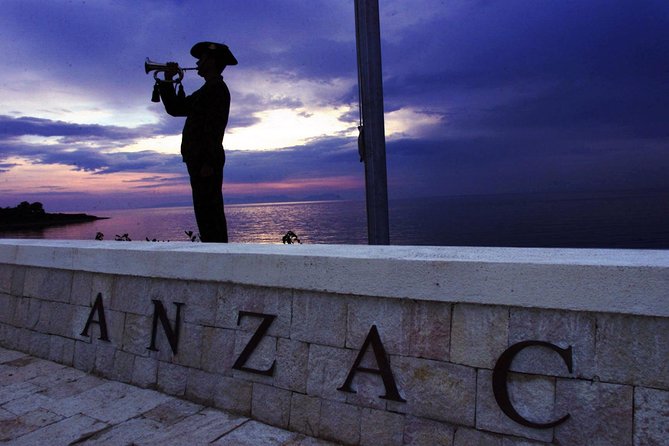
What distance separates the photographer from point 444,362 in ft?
9.13

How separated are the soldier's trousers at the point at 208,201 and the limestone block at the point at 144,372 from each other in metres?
1.70

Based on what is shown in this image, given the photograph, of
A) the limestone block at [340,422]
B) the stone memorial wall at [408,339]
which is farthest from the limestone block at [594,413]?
the limestone block at [340,422]

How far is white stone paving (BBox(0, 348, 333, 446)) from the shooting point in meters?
3.23

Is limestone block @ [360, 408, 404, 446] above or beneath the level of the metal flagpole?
beneath

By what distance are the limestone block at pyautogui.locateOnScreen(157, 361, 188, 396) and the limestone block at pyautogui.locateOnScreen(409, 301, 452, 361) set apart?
2.05 meters

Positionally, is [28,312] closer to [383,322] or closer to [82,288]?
[82,288]

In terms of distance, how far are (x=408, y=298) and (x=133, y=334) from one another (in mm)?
2704

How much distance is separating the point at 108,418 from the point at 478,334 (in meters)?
2.80

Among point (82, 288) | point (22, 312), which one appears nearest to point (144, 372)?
point (82, 288)

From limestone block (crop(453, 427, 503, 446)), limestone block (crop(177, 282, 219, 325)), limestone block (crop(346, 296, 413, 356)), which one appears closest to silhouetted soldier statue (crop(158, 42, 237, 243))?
limestone block (crop(177, 282, 219, 325))

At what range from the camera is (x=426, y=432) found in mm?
2812

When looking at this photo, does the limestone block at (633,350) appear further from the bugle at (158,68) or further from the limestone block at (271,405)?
the bugle at (158,68)

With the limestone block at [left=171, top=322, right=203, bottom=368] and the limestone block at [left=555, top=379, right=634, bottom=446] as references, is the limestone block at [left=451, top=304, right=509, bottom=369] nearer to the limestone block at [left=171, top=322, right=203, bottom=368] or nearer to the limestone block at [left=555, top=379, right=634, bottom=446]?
the limestone block at [left=555, top=379, right=634, bottom=446]

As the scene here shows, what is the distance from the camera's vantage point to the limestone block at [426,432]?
9.06 feet
